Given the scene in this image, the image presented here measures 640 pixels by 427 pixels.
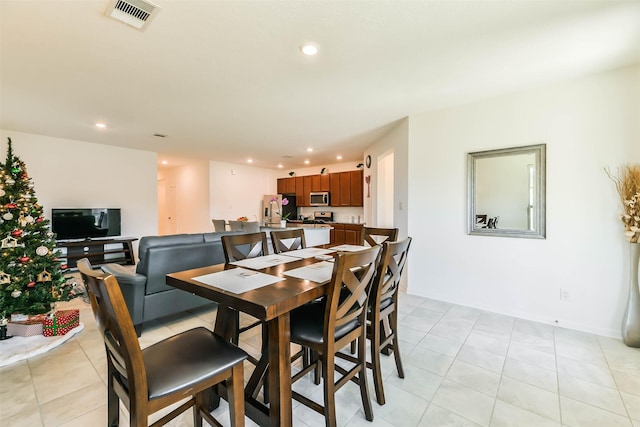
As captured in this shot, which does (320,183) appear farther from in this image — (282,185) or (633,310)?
(633,310)

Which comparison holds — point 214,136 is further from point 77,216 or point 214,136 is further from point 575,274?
point 575,274

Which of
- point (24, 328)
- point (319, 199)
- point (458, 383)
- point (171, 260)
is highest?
point (319, 199)

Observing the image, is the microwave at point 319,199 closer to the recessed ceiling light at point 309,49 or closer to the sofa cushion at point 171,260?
the sofa cushion at point 171,260

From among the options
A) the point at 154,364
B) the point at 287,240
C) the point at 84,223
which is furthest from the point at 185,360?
the point at 84,223

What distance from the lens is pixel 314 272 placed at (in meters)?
1.66

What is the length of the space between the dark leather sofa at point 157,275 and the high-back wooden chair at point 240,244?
904 mm

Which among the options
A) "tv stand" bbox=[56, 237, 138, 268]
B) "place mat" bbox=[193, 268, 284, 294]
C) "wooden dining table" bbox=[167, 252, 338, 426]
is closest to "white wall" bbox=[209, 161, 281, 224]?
"tv stand" bbox=[56, 237, 138, 268]

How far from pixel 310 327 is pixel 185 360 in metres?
0.62

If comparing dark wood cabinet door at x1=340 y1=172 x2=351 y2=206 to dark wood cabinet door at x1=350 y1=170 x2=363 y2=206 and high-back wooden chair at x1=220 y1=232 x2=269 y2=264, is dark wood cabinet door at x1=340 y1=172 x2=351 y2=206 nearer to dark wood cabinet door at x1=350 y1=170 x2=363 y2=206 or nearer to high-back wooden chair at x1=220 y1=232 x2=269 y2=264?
dark wood cabinet door at x1=350 y1=170 x2=363 y2=206

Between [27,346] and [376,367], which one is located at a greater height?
[376,367]

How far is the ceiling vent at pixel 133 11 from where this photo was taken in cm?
171

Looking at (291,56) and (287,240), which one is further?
(287,240)

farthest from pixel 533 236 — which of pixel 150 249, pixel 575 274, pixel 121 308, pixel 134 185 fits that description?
pixel 134 185

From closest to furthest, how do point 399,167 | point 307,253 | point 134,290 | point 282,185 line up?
point 307,253, point 134,290, point 399,167, point 282,185
